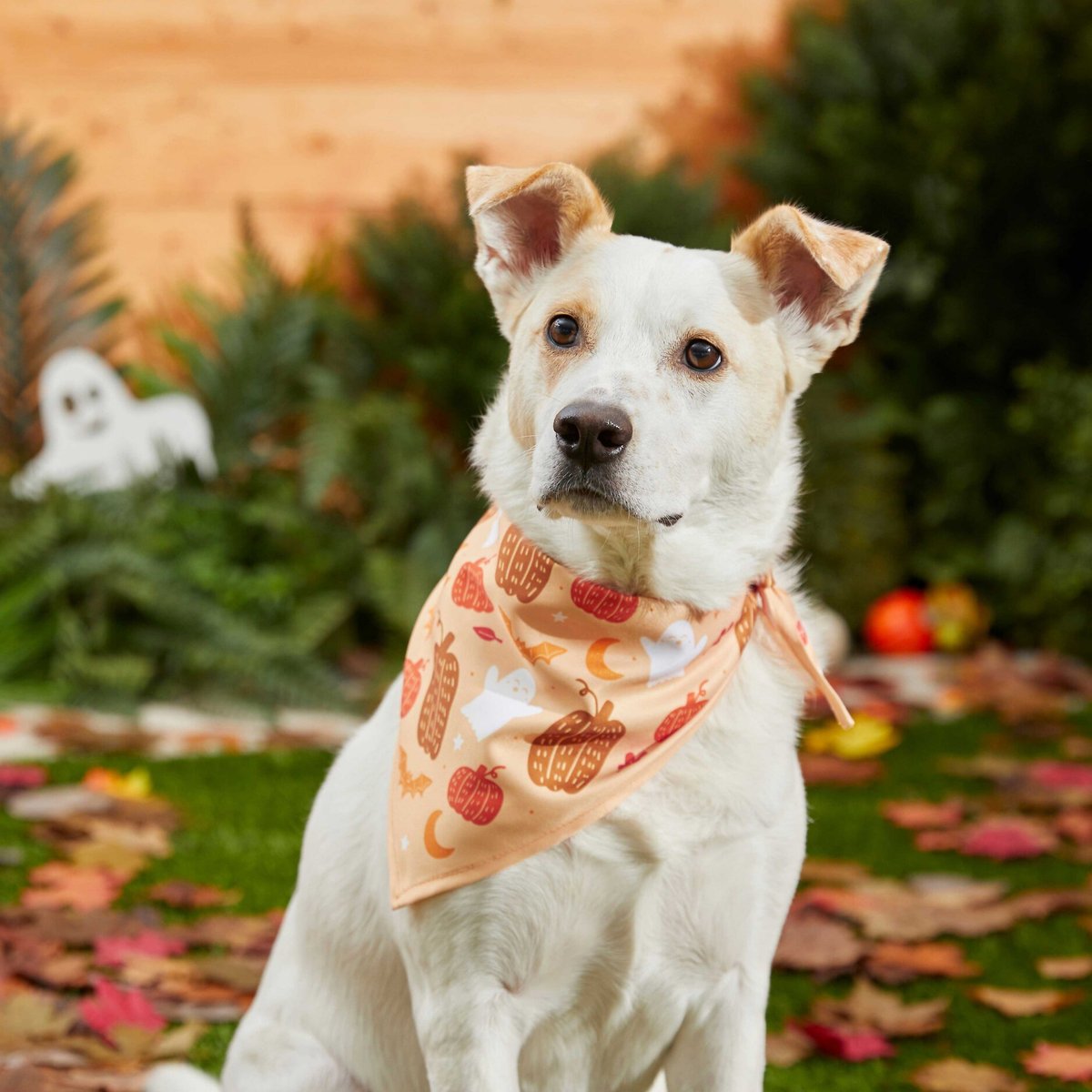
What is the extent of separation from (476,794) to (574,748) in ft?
0.50

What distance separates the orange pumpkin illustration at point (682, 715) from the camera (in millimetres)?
1992

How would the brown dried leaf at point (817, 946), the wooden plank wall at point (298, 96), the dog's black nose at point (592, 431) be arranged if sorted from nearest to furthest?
the dog's black nose at point (592, 431)
the brown dried leaf at point (817, 946)
the wooden plank wall at point (298, 96)

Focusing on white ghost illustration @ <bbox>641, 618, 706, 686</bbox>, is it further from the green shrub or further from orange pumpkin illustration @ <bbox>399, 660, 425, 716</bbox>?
the green shrub

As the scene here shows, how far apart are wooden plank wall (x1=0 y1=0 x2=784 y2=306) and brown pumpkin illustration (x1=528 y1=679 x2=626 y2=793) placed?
4651mm

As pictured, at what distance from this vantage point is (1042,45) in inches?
235

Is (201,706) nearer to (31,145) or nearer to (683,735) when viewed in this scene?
(31,145)

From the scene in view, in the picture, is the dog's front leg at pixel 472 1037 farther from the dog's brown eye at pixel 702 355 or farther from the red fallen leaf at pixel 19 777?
the red fallen leaf at pixel 19 777

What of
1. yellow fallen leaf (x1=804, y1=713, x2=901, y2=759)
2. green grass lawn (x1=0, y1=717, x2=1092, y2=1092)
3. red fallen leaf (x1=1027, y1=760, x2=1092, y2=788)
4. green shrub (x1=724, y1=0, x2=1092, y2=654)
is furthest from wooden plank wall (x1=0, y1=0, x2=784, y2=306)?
red fallen leaf (x1=1027, y1=760, x2=1092, y2=788)

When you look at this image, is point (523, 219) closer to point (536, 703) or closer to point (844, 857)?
point (536, 703)

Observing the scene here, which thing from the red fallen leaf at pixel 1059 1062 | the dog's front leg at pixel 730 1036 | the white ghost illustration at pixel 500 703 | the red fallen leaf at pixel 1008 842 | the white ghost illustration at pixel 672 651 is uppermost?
the white ghost illustration at pixel 672 651

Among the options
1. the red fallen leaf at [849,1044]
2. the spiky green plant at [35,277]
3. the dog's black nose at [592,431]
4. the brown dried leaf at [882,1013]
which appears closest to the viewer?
the dog's black nose at [592,431]

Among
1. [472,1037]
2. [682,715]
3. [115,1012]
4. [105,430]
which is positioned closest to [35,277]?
[105,430]

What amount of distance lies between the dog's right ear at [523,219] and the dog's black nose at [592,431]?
40 centimetres

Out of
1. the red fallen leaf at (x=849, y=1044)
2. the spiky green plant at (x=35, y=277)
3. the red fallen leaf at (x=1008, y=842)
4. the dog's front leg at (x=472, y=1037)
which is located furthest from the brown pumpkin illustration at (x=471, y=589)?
the spiky green plant at (x=35, y=277)
